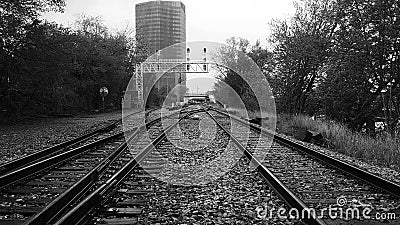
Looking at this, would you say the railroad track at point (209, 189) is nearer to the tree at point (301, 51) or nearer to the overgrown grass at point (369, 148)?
the overgrown grass at point (369, 148)

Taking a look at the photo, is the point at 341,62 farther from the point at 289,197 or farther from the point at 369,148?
the point at 289,197

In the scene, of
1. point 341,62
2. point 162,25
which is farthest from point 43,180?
point 162,25

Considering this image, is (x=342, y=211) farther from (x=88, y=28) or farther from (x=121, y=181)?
(x=88, y=28)

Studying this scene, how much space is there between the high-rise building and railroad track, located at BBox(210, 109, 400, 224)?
Answer: 38935 millimetres

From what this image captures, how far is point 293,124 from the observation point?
19078 millimetres

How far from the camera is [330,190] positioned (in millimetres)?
6059

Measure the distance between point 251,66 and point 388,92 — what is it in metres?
20.6

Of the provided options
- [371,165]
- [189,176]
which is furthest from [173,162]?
[371,165]

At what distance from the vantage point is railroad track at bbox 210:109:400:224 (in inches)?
185

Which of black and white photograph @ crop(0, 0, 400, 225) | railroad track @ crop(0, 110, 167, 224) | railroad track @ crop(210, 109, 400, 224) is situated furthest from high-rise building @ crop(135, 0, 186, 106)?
railroad track @ crop(210, 109, 400, 224)

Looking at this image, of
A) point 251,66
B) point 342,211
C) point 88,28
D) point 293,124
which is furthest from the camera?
point 88,28

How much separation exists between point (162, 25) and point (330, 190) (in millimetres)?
53948

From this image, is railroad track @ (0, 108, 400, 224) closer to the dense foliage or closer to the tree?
the dense foliage

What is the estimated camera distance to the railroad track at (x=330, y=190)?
4.70 metres
